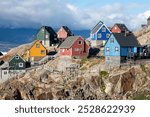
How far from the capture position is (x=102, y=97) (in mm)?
64062

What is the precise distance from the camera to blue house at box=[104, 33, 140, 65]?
73.8 meters

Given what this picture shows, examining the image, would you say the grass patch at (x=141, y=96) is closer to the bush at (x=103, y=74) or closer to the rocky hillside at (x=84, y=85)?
the rocky hillside at (x=84, y=85)

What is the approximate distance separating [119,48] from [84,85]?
456 inches

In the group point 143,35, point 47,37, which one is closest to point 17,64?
point 47,37

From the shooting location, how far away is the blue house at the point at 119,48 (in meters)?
73.8

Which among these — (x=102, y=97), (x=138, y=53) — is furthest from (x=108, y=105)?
(x=138, y=53)

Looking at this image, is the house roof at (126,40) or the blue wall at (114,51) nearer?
the blue wall at (114,51)

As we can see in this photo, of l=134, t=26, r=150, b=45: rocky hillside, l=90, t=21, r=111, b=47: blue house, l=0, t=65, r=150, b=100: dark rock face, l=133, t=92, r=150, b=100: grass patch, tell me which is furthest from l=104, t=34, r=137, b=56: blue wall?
l=90, t=21, r=111, b=47: blue house

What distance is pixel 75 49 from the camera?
83.4m

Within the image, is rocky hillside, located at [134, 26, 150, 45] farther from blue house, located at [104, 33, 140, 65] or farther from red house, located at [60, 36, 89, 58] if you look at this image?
red house, located at [60, 36, 89, 58]

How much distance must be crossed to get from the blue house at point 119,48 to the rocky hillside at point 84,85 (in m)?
3.53

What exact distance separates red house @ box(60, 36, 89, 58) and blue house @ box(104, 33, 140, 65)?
797cm

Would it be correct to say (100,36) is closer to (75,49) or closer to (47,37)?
(75,49)

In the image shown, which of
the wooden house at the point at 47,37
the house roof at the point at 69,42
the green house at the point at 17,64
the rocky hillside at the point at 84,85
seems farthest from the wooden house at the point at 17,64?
the wooden house at the point at 47,37
